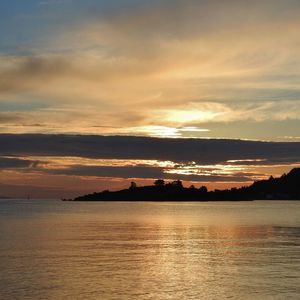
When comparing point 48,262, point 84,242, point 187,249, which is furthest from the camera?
point 84,242

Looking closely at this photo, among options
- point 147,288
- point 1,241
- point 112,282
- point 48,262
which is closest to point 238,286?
point 147,288

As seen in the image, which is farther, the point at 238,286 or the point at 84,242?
the point at 84,242

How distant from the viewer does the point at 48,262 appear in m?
56.5

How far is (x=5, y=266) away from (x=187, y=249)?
82.9 ft

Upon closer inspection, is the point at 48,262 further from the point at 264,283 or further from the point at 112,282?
the point at 264,283

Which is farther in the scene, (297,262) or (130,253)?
(130,253)

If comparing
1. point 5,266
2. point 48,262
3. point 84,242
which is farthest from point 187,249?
point 5,266

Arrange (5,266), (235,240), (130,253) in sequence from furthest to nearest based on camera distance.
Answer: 1. (235,240)
2. (130,253)
3. (5,266)

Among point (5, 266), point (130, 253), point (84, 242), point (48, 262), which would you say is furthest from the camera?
point (84, 242)

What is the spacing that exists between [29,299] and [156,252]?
29573 millimetres

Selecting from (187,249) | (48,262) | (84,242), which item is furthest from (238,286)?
(84,242)

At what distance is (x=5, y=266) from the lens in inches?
2090

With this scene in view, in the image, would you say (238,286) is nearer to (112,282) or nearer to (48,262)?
(112,282)

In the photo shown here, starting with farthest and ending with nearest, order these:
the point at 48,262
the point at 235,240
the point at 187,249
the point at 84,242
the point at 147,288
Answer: the point at 235,240 < the point at 84,242 < the point at 187,249 < the point at 48,262 < the point at 147,288
